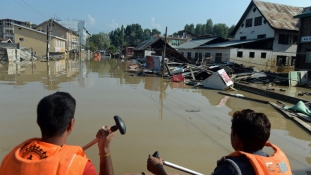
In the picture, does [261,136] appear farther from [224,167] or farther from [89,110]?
[89,110]

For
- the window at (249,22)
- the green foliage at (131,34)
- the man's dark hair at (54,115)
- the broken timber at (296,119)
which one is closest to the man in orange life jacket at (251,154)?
the man's dark hair at (54,115)

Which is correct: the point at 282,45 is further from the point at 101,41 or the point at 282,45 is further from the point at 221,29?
the point at 101,41

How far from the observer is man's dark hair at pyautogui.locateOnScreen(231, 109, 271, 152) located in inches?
75.7

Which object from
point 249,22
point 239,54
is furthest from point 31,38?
point 249,22

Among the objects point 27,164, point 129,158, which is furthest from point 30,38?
point 27,164

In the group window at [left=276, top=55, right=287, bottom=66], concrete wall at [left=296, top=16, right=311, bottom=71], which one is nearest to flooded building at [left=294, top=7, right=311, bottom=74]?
concrete wall at [left=296, top=16, right=311, bottom=71]

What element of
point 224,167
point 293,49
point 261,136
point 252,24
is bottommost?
point 224,167

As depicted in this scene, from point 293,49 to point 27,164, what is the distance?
112 ft

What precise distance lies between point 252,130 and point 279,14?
3421cm

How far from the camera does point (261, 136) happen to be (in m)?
1.92

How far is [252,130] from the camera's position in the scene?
75.9 inches

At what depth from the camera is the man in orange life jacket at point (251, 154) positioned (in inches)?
69.3

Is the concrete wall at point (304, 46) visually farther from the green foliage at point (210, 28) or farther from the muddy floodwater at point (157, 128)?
the green foliage at point (210, 28)

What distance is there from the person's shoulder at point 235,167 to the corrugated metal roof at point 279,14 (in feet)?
101
